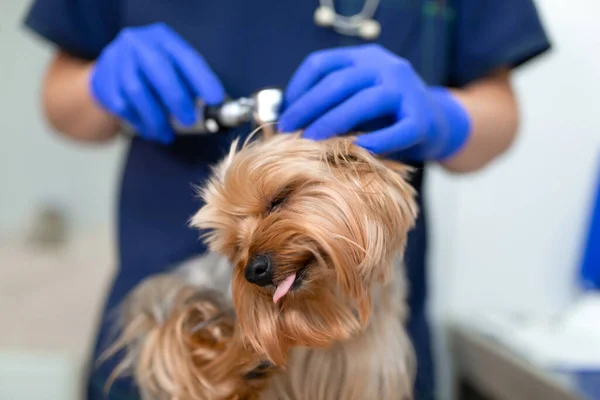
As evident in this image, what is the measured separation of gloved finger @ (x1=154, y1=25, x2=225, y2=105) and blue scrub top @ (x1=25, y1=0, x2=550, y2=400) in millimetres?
57

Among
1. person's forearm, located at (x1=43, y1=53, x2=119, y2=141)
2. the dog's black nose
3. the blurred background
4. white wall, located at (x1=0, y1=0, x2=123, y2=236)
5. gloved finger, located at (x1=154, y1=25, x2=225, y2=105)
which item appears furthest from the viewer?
white wall, located at (x1=0, y1=0, x2=123, y2=236)

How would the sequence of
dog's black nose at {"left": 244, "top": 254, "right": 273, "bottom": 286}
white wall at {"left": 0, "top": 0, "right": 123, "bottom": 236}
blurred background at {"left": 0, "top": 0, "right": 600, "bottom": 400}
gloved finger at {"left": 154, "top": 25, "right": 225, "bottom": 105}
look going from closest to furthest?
dog's black nose at {"left": 244, "top": 254, "right": 273, "bottom": 286} → gloved finger at {"left": 154, "top": 25, "right": 225, "bottom": 105} → blurred background at {"left": 0, "top": 0, "right": 600, "bottom": 400} → white wall at {"left": 0, "top": 0, "right": 123, "bottom": 236}

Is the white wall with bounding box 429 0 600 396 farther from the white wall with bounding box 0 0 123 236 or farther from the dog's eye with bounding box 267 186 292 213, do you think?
the white wall with bounding box 0 0 123 236

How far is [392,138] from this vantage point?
457 mm

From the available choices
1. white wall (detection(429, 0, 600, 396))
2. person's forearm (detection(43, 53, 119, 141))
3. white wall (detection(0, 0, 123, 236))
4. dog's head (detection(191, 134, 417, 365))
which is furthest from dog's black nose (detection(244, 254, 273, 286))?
white wall (detection(0, 0, 123, 236))

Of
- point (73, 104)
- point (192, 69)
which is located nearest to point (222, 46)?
point (192, 69)

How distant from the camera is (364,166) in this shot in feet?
1.43

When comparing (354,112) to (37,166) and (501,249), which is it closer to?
(501,249)

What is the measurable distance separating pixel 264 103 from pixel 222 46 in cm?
16

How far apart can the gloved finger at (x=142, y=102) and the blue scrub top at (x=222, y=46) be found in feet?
0.19

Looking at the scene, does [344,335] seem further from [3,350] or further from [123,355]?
[3,350]

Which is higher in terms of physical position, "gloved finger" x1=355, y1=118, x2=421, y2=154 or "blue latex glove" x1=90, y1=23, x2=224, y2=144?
"blue latex glove" x1=90, y1=23, x2=224, y2=144

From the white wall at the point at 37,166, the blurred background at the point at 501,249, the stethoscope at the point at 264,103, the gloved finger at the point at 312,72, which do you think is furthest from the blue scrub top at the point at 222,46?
the white wall at the point at 37,166

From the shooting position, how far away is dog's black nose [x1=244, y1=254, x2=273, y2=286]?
404 mm
